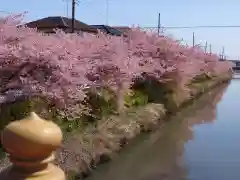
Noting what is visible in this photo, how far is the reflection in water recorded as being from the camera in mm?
8125

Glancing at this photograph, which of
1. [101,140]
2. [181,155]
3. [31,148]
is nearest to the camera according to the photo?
[31,148]

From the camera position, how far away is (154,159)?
9742 millimetres

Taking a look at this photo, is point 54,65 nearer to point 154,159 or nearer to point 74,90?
point 74,90

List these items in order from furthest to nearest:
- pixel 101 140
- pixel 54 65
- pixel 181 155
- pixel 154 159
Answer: pixel 181 155 → pixel 154 159 → pixel 101 140 → pixel 54 65

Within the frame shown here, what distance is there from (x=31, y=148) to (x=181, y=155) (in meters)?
8.84

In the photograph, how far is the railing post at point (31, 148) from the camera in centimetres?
159

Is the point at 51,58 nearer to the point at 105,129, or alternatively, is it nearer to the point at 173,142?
the point at 105,129

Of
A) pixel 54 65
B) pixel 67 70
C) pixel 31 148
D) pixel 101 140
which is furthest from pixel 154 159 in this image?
pixel 31 148

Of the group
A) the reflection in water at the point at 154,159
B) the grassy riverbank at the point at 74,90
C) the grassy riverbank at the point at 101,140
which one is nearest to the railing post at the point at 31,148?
the grassy riverbank at the point at 74,90

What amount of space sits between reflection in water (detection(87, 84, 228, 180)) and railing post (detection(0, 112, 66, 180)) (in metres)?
6.06

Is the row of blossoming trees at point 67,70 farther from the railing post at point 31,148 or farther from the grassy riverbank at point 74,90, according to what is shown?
the railing post at point 31,148

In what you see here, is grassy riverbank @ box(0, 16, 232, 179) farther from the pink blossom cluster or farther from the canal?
the canal

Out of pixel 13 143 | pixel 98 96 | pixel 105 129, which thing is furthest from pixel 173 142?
pixel 13 143

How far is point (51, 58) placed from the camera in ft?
24.8
